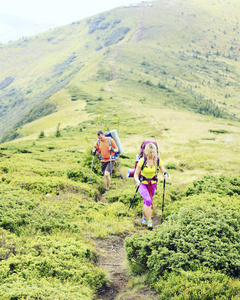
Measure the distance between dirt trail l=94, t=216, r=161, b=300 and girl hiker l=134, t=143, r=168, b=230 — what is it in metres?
0.49

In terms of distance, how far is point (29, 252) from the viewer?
4738 millimetres

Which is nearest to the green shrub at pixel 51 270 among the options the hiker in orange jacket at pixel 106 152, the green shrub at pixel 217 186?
the green shrub at pixel 217 186

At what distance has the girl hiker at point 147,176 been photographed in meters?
7.16

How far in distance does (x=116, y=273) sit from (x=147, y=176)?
2.96 m

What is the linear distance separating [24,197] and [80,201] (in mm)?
1830

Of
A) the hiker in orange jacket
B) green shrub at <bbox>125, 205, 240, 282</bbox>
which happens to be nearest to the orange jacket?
the hiker in orange jacket

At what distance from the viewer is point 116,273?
16.9ft

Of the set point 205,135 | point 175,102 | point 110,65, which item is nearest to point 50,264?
point 205,135

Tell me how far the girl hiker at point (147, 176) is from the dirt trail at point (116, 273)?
0.49 meters

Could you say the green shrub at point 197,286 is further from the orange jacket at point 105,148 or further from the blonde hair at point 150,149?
the orange jacket at point 105,148

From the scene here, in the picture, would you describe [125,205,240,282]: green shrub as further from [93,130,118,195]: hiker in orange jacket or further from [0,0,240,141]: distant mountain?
[0,0,240,141]: distant mountain

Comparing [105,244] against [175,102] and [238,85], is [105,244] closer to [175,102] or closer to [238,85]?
[175,102]

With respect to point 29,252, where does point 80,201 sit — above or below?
below

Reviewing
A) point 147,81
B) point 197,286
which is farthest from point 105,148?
point 147,81
